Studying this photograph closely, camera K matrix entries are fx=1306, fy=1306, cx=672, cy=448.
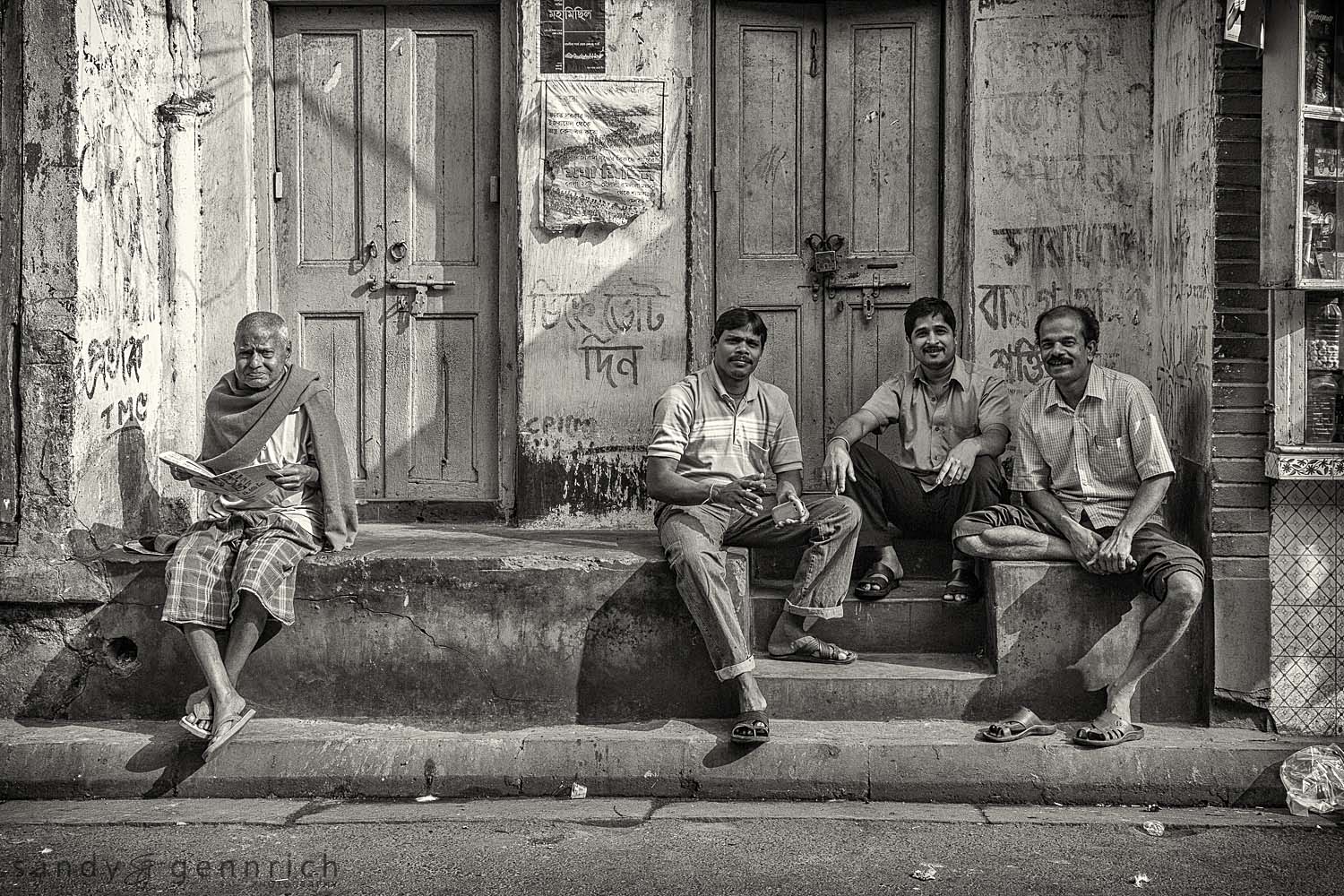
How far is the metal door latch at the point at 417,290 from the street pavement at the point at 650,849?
8.51 feet

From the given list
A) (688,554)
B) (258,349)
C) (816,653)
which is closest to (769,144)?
(688,554)

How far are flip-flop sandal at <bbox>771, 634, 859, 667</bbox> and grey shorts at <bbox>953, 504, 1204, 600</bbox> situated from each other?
0.68 m

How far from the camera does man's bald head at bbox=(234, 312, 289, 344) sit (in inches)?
206

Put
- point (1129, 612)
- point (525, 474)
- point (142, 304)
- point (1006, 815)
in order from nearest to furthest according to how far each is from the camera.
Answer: point (1006, 815)
point (1129, 612)
point (142, 304)
point (525, 474)

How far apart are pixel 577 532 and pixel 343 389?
4.67 feet

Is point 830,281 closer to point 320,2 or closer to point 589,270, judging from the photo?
point 589,270

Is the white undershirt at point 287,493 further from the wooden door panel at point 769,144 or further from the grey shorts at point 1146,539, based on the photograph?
the grey shorts at point 1146,539

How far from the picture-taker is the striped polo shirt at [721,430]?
18.0 feet

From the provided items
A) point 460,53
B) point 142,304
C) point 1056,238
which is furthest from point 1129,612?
point 142,304

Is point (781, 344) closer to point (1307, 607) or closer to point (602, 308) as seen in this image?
point (602, 308)

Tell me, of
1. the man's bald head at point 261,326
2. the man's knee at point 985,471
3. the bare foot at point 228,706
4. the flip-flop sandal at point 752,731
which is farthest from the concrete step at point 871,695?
the man's bald head at point 261,326

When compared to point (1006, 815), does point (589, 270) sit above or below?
above

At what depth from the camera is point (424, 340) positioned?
256 inches

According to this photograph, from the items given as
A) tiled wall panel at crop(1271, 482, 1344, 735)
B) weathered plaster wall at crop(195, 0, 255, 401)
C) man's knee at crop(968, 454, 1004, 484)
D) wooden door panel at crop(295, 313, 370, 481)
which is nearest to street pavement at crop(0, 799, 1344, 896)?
tiled wall panel at crop(1271, 482, 1344, 735)
